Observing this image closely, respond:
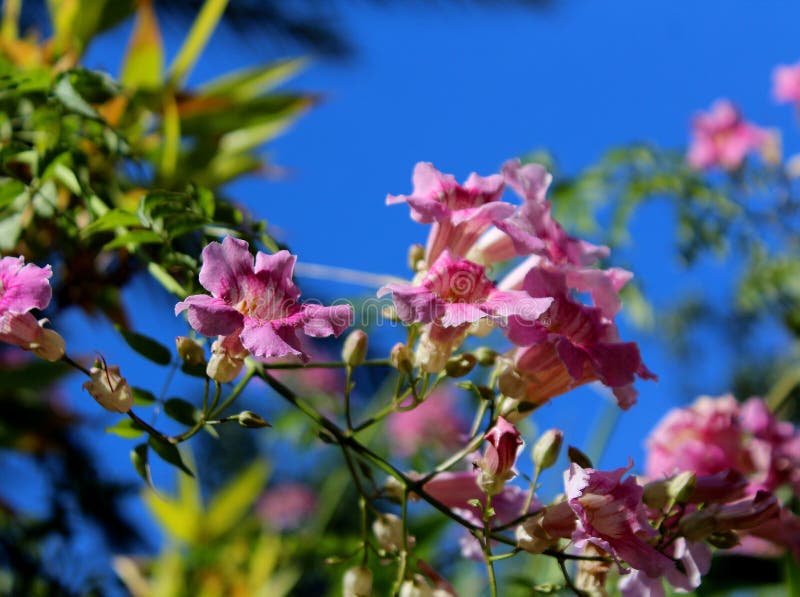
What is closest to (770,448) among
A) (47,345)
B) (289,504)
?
(47,345)

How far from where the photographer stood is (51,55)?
1289 millimetres

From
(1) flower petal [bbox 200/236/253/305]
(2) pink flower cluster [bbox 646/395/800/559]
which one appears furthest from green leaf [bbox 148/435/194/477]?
(2) pink flower cluster [bbox 646/395/800/559]

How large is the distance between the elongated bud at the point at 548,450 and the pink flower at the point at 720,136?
10.3 ft

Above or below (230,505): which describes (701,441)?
below

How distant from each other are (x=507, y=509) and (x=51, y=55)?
3.14 ft

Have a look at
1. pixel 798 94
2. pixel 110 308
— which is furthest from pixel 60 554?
pixel 798 94

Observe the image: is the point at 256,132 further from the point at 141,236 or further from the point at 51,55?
the point at 141,236

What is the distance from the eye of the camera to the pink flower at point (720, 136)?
11.8ft

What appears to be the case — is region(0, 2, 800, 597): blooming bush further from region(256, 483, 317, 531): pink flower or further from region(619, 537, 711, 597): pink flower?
region(256, 483, 317, 531): pink flower

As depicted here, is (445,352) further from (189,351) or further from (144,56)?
(144,56)

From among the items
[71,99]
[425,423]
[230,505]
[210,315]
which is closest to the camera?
[210,315]

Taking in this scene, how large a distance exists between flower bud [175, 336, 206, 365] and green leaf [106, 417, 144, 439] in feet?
0.18

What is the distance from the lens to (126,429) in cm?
65

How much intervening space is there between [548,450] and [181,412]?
10.9 inches
